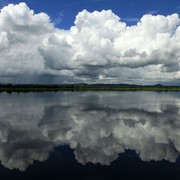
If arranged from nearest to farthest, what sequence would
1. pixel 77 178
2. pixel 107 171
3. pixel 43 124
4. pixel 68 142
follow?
pixel 77 178 < pixel 107 171 < pixel 68 142 < pixel 43 124

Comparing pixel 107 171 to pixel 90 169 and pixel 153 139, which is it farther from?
pixel 153 139

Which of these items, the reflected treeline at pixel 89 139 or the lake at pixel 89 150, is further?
the reflected treeline at pixel 89 139

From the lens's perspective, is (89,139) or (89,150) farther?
(89,139)

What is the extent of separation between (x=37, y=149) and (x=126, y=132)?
1330 cm

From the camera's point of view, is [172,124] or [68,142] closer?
[68,142]

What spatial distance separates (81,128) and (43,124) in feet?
21.9

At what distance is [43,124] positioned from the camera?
42906 millimetres

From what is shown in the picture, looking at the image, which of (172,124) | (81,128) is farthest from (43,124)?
(172,124)

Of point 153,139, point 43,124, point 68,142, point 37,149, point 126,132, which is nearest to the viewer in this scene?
point 37,149

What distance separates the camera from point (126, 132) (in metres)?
36.6

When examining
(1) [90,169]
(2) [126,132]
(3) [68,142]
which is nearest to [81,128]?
(2) [126,132]

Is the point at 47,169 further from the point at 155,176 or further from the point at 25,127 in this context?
the point at 25,127

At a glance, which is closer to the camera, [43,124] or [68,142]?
[68,142]

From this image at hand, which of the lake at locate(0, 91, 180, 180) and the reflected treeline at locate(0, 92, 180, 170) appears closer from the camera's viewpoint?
the lake at locate(0, 91, 180, 180)
